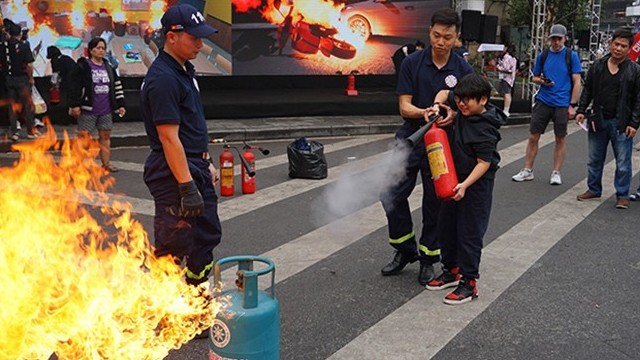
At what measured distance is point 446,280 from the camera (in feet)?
17.1

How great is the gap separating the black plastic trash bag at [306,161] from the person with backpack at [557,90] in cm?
285

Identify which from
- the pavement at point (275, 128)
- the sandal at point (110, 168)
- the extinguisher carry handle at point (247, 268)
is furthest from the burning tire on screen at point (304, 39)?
the extinguisher carry handle at point (247, 268)

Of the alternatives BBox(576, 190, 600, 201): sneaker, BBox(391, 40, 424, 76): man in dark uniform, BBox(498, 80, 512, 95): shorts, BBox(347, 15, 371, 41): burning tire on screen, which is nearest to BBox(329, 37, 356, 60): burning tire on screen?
BBox(347, 15, 371, 41): burning tire on screen

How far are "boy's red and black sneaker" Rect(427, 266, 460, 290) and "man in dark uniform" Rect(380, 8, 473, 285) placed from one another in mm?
92

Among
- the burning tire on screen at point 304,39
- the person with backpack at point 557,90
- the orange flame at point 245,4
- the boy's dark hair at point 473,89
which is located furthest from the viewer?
the burning tire on screen at point 304,39

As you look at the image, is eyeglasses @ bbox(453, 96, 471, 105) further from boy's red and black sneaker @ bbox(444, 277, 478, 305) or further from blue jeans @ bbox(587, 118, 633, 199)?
blue jeans @ bbox(587, 118, 633, 199)

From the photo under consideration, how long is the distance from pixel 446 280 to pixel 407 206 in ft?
2.16

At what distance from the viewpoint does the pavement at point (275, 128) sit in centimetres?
1196

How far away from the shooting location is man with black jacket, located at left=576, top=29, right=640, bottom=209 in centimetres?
750

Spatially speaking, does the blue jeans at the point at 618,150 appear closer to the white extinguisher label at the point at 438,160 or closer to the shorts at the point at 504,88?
the white extinguisher label at the point at 438,160

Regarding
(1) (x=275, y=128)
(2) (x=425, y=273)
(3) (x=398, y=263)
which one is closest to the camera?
(2) (x=425, y=273)

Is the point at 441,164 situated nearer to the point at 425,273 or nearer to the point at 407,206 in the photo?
the point at 407,206

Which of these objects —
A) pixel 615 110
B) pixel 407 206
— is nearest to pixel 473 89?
pixel 407 206

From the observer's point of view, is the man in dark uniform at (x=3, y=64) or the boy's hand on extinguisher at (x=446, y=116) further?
the man in dark uniform at (x=3, y=64)
